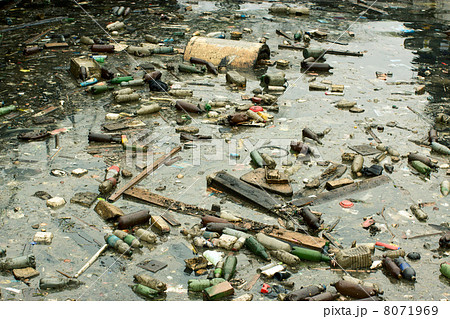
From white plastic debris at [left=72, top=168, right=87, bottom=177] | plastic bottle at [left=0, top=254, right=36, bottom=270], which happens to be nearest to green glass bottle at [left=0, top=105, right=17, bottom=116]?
white plastic debris at [left=72, top=168, right=87, bottom=177]

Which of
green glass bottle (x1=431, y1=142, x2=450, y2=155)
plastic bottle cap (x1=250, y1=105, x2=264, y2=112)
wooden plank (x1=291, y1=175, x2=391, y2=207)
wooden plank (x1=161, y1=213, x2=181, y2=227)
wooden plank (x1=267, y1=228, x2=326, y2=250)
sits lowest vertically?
wooden plank (x1=161, y1=213, x2=181, y2=227)

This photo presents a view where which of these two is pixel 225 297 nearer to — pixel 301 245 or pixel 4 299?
pixel 301 245

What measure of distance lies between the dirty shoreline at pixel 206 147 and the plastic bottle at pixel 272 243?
20 centimetres

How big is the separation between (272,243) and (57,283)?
2.19 m

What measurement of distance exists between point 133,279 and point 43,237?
46.7 inches

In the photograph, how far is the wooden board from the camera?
5.80 metres

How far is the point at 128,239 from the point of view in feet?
15.7

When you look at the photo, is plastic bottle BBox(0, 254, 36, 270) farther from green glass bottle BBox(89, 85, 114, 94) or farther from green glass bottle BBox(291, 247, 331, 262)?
green glass bottle BBox(89, 85, 114, 94)

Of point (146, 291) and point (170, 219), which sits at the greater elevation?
point (146, 291)

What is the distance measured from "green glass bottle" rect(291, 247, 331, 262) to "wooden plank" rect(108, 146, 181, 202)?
232 cm

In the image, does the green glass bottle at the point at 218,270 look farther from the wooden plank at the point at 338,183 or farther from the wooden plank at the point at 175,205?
the wooden plank at the point at 338,183

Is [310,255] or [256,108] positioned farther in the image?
[256,108]

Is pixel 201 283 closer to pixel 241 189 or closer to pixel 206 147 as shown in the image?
pixel 241 189

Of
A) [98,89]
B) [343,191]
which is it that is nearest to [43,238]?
[343,191]
